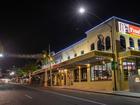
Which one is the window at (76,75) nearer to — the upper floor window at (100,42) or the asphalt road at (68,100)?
the upper floor window at (100,42)

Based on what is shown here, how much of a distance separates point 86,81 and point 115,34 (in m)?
10.4

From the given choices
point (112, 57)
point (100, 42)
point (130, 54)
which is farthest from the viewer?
point (100, 42)

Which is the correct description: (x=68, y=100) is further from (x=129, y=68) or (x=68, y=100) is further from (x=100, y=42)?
(x=100, y=42)

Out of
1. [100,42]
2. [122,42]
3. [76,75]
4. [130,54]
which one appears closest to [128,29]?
[122,42]

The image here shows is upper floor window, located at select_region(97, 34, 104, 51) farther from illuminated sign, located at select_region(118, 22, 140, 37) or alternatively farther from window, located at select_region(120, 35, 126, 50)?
illuminated sign, located at select_region(118, 22, 140, 37)

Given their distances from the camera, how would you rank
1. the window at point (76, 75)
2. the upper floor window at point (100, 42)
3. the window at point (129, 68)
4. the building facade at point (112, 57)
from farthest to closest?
the window at point (76, 75)
the upper floor window at point (100, 42)
the window at point (129, 68)
the building facade at point (112, 57)

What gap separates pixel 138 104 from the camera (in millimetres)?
15969

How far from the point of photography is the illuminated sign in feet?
112

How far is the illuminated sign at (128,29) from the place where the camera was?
112 ft

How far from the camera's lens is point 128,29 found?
→ 1373 inches

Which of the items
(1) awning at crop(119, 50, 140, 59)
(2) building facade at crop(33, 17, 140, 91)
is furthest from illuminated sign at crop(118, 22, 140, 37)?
(1) awning at crop(119, 50, 140, 59)

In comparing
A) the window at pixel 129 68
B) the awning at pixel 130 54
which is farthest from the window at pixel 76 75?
the awning at pixel 130 54

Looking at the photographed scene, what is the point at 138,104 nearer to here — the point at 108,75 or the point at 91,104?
the point at 91,104

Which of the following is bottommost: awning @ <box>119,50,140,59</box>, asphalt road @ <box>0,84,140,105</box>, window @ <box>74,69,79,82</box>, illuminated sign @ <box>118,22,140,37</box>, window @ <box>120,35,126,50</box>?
asphalt road @ <box>0,84,140,105</box>
